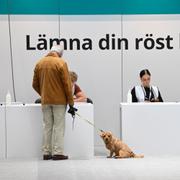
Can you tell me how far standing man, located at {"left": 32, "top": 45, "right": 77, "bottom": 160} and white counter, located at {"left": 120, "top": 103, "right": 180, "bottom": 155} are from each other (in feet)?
2.89

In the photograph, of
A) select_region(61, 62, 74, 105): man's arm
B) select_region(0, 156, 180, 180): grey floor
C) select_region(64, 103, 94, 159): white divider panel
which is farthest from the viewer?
select_region(64, 103, 94, 159): white divider panel

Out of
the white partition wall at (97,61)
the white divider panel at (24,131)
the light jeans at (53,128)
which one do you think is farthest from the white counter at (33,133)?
the white partition wall at (97,61)

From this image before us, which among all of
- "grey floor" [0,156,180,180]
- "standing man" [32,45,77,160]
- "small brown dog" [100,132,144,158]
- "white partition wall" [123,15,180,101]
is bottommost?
"grey floor" [0,156,180,180]

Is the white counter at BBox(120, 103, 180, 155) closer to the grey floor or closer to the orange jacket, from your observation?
the grey floor

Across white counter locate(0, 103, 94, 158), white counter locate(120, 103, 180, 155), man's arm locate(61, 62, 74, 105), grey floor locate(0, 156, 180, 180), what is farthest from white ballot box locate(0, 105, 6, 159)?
white counter locate(120, 103, 180, 155)

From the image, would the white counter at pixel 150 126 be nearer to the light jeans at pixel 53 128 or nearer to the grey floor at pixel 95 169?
the grey floor at pixel 95 169

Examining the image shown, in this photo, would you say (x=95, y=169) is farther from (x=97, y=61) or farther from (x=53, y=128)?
(x=97, y=61)

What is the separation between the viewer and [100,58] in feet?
30.2

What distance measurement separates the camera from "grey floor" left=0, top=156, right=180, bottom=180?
580 centimetres

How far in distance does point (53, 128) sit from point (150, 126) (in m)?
1.36

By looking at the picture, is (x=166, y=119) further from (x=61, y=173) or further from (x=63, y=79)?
(x=61, y=173)

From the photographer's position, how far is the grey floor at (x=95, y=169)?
580cm

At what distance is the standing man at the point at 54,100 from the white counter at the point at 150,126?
881 millimetres

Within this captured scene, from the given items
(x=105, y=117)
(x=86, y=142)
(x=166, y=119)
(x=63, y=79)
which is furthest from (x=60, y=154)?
(x=105, y=117)
